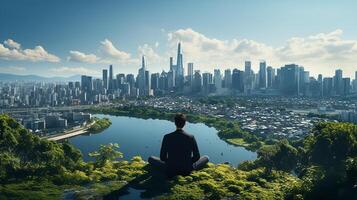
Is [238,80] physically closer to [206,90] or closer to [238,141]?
[206,90]

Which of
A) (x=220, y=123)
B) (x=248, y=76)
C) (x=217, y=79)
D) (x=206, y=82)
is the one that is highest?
(x=248, y=76)

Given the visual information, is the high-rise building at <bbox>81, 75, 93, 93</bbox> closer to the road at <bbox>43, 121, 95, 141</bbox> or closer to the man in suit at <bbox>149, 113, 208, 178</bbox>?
the road at <bbox>43, 121, 95, 141</bbox>

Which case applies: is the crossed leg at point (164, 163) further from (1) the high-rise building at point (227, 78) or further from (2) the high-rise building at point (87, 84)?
(1) the high-rise building at point (227, 78)

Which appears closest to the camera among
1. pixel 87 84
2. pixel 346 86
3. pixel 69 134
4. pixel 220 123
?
pixel 69 134

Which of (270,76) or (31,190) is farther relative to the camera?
(270,76)

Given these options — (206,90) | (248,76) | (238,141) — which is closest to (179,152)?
(238,141)

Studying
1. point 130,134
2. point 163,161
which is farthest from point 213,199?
point 130,134
